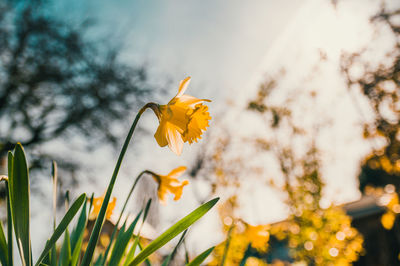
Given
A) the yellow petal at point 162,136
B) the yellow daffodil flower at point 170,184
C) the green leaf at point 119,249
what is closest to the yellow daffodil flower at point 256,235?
the yellow daffodil flower at point 170,184

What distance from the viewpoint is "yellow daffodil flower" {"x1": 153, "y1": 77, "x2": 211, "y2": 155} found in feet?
2.39

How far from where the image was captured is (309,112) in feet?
19.5

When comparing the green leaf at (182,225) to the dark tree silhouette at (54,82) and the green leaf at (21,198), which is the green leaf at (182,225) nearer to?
the green leaf at (21,198)

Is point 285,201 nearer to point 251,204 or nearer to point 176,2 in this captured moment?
point 251,204

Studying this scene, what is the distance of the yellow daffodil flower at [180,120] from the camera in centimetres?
73

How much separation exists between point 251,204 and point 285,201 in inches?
56.1

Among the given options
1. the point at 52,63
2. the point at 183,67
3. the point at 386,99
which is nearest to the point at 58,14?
the point at 52,63

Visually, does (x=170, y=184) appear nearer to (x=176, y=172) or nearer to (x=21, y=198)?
(x=176, y=172)

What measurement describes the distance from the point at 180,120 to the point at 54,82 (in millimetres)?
7082

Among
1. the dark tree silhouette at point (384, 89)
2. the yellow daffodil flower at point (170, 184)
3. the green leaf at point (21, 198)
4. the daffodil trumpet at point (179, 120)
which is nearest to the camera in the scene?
the green leaf at point (21, 198)

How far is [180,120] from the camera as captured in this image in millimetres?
732

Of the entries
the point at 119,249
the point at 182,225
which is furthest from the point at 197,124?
the point at 119,249

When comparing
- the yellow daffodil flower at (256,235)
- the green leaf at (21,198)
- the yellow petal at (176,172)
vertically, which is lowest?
the yellow daffodil flower at (256,235)

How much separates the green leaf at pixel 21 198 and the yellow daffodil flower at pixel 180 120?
0.31 metres
